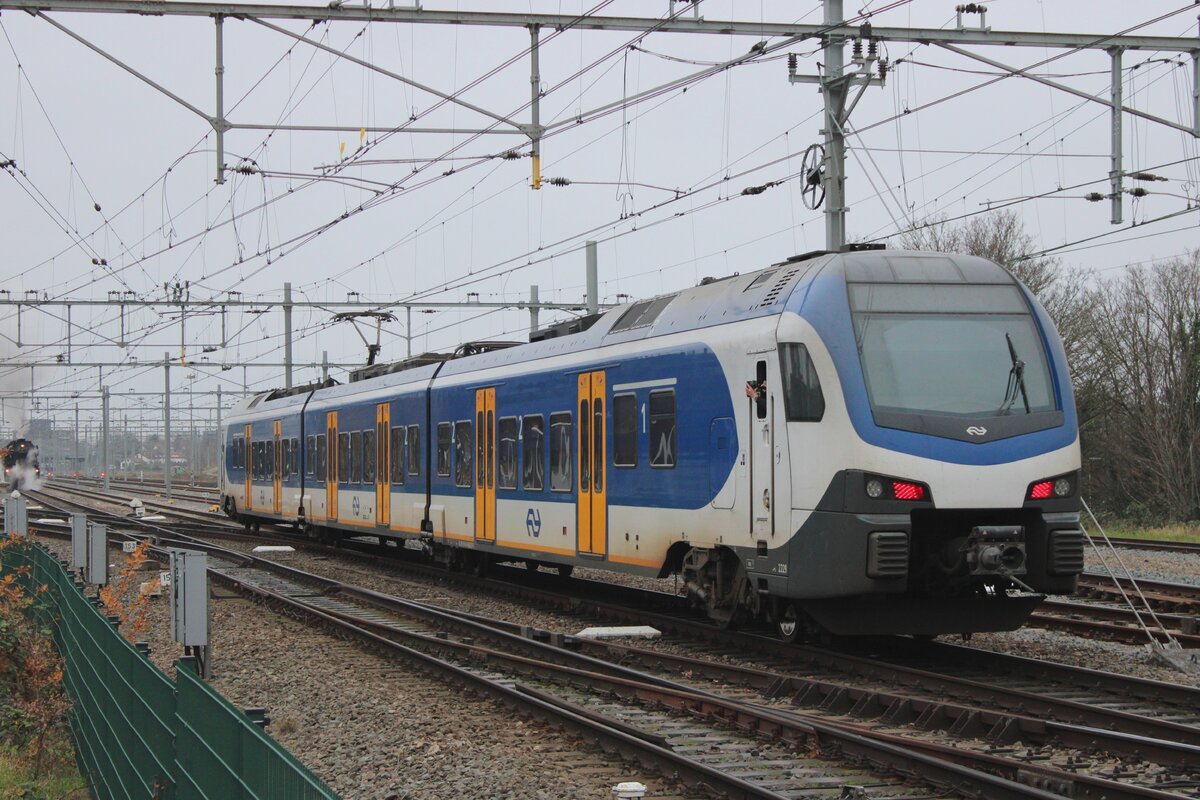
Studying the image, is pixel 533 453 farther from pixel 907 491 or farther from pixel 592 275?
pixel 592 275

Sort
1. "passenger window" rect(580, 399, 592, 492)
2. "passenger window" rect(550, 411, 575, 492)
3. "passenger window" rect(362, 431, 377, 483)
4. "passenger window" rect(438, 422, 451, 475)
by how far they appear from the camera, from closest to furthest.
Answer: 1. "passenger window" rect(580, 399, 592, 492)
2. "passenger window" rect(550, 411, 575, 492)
3. "passenger window" rect(438, 422, 451, 475)
4. "passenger window" rect(362, 431, 377, 483)

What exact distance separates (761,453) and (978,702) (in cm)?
295

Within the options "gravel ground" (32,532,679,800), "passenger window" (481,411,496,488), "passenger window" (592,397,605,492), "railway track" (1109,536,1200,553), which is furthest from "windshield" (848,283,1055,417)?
"railway track" (1109,536,1200,553)

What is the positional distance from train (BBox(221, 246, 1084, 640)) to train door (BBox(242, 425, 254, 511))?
70.5 ft

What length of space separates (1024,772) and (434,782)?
10.9ft

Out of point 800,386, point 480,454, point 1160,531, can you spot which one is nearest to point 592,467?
point 480,454

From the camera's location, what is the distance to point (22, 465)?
2477 inches

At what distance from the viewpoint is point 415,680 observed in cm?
1173

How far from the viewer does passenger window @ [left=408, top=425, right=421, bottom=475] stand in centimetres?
2195

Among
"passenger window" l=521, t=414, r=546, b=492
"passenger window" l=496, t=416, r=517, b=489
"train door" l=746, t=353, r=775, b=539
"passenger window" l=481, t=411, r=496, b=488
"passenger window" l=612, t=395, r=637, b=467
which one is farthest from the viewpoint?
"passenger window" l=481, t=411, r=496, b=488

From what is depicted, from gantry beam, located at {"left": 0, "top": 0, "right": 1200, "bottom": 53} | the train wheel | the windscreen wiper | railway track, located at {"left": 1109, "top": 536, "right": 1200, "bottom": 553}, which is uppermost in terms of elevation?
gantry beam, located at {"left": 0, "top": 0, "right": 1200, "bottom": 53}

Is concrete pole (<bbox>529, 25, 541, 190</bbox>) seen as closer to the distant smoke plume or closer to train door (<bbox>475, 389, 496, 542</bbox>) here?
train door (<bbox>475, 389, 496, 542</bbox>)

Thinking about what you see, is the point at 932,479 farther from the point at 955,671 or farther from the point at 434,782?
the point at 434,782

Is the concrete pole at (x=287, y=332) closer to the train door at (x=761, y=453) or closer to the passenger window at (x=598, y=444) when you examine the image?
the passenger window at (x=598, y=444)
